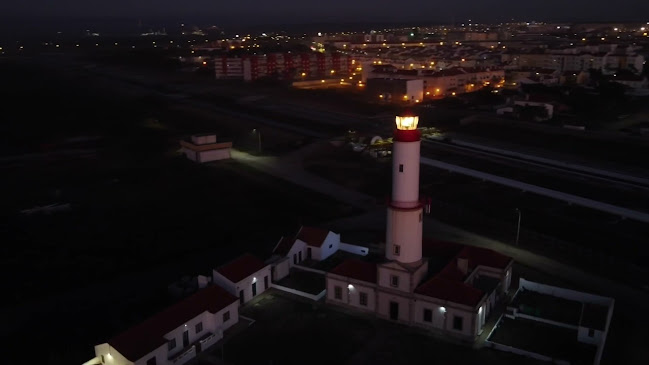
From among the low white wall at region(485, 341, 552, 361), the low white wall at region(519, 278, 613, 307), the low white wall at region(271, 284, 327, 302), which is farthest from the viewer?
the low white wall at region(271, 284, 327, 302)

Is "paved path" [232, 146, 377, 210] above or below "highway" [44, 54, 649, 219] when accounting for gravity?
below

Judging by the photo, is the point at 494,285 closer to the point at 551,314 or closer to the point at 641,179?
the point at 551,314

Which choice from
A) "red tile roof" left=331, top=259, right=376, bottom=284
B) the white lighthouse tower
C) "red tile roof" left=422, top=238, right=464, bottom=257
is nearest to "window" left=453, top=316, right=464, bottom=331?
the white lighthouse tower

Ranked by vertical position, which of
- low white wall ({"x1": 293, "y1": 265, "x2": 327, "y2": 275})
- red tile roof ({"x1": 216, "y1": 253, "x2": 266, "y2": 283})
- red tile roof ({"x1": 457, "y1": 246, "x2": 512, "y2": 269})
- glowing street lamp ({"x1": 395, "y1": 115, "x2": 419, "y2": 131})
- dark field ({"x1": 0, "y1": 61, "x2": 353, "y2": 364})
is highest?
glowing street lamp ({"x1": 395, "y1": 115, "x2": 419, "y2": 131})

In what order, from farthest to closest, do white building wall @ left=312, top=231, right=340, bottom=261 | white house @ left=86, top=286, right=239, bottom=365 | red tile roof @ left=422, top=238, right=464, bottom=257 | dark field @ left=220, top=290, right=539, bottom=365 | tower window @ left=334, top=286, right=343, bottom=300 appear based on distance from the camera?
white building wall @ left=312, top=231, right=340, bottom=261
red tile roof @ left=422, top=238, right=464, bottom=257
tower window @ left=334, top=286, right=343, bottom=300
dark field @ left=220, top=290, right=539, bottom=365
white house @ left=86, top=286, right=239, bottom=365

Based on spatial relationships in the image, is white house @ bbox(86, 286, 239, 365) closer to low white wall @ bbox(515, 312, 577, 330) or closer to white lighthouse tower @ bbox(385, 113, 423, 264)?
white lighthouse tower @ bbox(385, 113, 423, 264)

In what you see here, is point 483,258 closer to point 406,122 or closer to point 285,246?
point 406,122

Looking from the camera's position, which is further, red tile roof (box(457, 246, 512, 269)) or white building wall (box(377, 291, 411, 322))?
red tile roof (box(457, 246, 512, 269))

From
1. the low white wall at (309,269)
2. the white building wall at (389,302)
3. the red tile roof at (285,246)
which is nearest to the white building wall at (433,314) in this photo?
the white building wall at (389,302)
